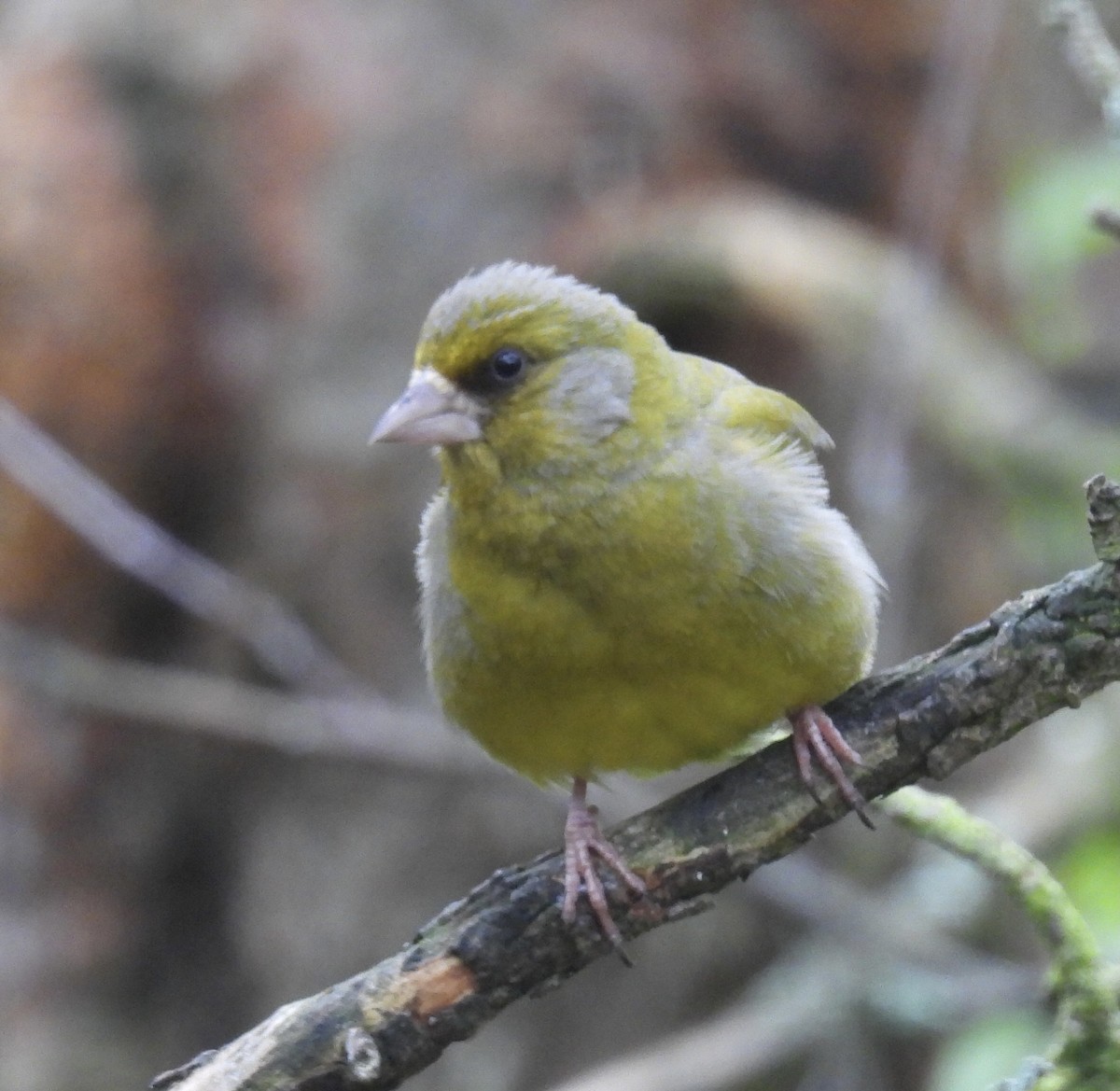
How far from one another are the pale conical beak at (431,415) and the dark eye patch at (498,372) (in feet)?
0.11

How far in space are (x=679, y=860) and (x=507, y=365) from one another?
111cm

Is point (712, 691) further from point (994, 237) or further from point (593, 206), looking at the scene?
point (994, 237)

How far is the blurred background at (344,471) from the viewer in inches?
239

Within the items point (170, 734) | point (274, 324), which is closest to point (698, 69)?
point (274, 324)

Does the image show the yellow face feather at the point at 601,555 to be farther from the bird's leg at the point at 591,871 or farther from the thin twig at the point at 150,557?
the thin twig at the point at 150,557

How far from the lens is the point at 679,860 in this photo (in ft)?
10.8

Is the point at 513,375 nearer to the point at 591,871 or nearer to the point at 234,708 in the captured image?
the point at 591,871

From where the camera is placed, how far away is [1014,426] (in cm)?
631

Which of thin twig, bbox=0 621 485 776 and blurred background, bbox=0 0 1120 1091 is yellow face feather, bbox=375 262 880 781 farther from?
blurred background, bbox=0 0 1120 1091

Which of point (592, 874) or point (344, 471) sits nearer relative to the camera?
point (592, 874)

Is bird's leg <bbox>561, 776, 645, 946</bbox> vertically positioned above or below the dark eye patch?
below

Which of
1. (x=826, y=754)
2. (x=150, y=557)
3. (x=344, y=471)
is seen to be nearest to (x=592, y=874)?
(x=826, y=754)

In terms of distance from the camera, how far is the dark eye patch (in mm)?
3697

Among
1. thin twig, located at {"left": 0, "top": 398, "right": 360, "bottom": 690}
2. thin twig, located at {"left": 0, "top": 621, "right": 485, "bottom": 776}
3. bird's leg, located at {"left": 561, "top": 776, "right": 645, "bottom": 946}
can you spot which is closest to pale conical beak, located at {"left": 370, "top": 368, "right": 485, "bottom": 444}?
bird's leg, located at {"left": 561, "top": 776, "right": 645, "bottom": 946}
